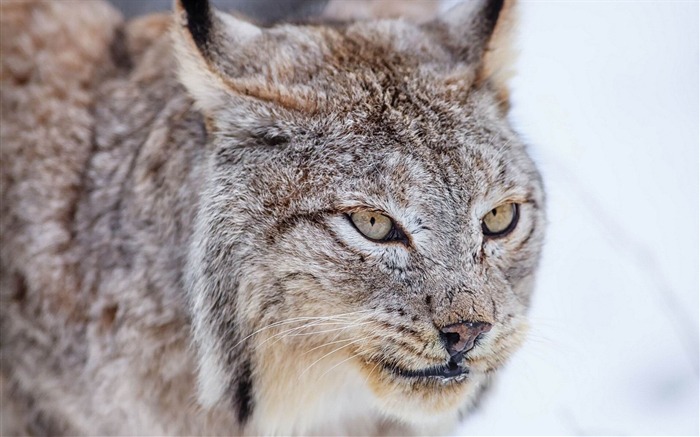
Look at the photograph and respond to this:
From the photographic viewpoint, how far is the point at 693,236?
2998mm

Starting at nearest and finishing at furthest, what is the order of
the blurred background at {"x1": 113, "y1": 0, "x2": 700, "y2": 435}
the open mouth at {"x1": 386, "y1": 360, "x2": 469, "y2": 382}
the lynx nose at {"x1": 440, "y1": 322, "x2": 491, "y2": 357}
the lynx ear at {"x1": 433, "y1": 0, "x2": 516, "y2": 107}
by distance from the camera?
the lynx nose at {"x1": 440, "y1": 322, "x2": 491, "y2": 357} → the open mouth at {"x1": 386, "y1": 360, "x2": 469, "y2": 382} → the lynx ear at {"x1": 433, "y1": 0, "x2": 516, "y2": 107} → the blurred background at {"x1": 113, "y1": 0, "x2": 700, "y2": 435}

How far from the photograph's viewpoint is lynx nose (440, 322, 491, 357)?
1.76m

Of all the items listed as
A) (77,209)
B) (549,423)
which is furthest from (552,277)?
(77,209)

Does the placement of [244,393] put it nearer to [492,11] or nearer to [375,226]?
[375,226]

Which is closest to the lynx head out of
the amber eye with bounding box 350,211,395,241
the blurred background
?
the amber eye with bounding box 350,211,395,241

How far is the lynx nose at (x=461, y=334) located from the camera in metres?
1.76

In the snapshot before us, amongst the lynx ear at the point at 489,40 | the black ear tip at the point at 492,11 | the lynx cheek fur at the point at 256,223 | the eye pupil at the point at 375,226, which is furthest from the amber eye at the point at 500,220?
the black ear tip at the point at 492,11

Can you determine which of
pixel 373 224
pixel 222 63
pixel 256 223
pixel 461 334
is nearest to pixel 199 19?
pixel 222 63

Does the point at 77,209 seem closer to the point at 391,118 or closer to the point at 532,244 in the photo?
the point at 391,118

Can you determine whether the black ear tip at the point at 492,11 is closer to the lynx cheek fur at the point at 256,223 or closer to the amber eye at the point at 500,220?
the lynx cheek fur at the point at 256,223

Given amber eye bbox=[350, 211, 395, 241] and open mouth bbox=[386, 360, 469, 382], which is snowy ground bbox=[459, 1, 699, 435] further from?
amber eye bbox=[350, 211, 395, 241]

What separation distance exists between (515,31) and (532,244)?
0.56m

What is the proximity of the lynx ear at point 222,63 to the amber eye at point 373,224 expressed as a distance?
1.00 ft

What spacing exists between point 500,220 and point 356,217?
1.19ft
